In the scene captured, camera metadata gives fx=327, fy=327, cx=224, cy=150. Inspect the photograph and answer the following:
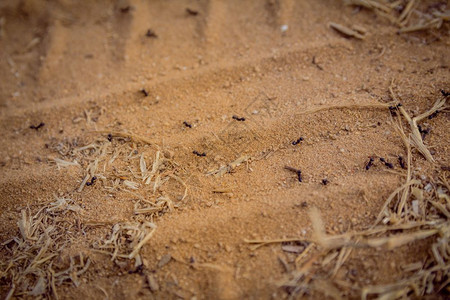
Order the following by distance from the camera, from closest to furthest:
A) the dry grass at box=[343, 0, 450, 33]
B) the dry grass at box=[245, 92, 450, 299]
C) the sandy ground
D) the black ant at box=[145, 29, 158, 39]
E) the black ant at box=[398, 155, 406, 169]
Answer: the dry grass at box=[245, 92, 450, 299]
the sandy ground
the black ant at box=[398, 155, 406, 169]
the dry grass at box=[343, 0, 450, 33]
the black ant at box=[145, 29, 158, 39]

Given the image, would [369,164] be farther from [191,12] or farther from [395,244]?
[191,12]

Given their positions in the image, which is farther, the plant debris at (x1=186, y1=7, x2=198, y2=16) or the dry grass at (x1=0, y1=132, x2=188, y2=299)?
the plant debris at (x1=186, y1=7, x2=198, y2=16)

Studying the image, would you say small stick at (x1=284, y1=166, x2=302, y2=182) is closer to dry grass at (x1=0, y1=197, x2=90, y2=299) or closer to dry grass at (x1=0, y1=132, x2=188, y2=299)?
dry grass at (x1=0, y1=132, x2=188, y2=299)

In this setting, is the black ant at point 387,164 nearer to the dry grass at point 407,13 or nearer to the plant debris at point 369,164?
the plant debris at point 369,164

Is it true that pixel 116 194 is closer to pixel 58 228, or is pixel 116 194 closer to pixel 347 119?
pixel 58 228

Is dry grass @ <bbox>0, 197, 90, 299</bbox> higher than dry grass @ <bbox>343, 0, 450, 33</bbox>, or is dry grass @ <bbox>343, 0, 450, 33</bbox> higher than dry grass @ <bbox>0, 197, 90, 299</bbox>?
dry grass @ <bbox>343, 0, 450, 33</bbox>

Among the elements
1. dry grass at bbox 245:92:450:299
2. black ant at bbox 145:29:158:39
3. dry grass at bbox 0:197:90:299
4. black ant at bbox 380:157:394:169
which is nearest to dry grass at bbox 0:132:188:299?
dry grass at bbox 0:197:90:299

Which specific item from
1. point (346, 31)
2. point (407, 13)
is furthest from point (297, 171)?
point (407, 13)

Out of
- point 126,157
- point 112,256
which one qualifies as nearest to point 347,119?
point 126,157

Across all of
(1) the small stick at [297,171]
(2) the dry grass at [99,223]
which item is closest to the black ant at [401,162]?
(1) the small stick at [297,171]
